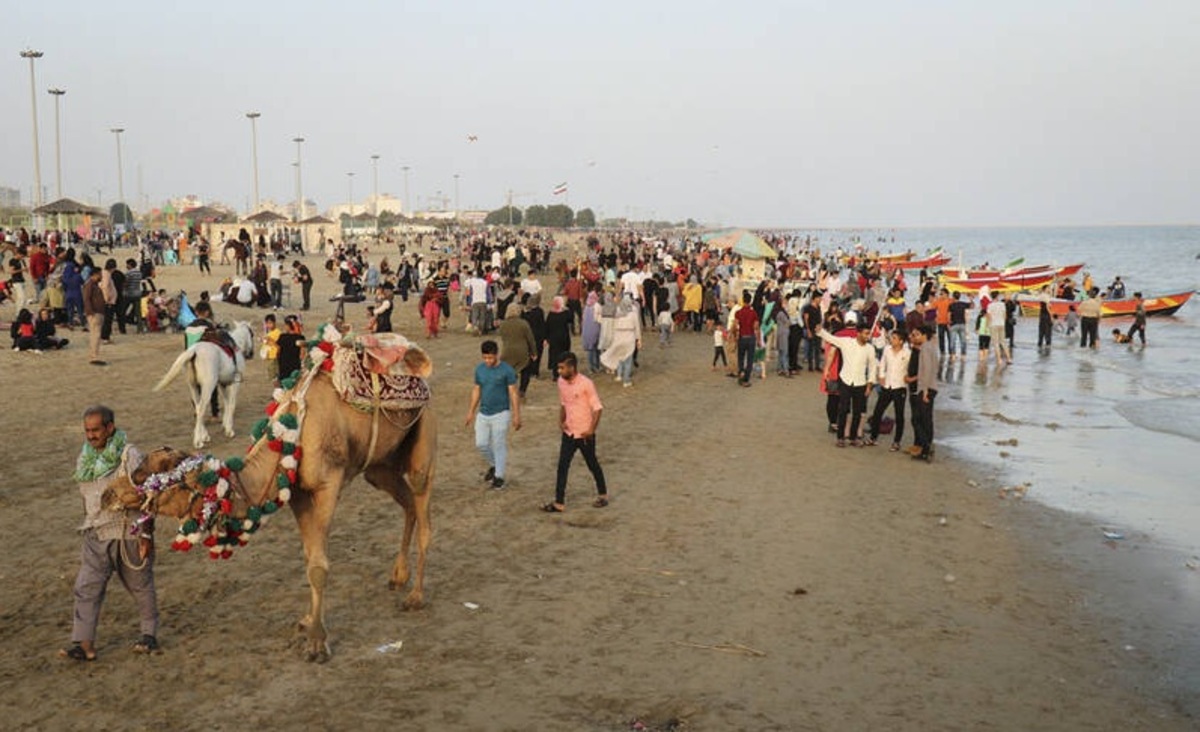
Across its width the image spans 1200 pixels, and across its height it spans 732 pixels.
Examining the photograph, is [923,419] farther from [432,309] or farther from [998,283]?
[998,283]

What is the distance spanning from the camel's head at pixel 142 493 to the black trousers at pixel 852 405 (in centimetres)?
1007

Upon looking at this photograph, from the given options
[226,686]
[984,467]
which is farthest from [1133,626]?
[226,686]

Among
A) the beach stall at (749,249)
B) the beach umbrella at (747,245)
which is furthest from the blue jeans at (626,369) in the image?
the beach umbrella at (747,245)

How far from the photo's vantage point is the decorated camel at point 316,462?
21.2ft

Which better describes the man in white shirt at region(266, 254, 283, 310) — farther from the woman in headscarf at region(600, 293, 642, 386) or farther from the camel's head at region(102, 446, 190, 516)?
the camel's head at region(102, 446, 190, 516)

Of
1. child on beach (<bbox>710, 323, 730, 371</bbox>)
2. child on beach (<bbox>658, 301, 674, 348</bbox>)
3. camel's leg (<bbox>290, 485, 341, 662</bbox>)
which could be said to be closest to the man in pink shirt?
camel's leg (<bbox>290, 485, 341, 662</bbox>)

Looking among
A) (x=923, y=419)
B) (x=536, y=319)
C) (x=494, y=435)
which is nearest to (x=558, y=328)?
(x=536, y=319)

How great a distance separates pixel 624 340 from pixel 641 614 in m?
11.7

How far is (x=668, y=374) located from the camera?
2122cm

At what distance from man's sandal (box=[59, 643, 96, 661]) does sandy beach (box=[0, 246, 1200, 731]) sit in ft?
0.25

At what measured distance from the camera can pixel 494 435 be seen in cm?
1141

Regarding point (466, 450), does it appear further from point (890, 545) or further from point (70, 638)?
point (70, 638)

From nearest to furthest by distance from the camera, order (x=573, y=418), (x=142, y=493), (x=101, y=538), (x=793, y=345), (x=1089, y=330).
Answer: (x=142, y=493)
(x=101, y=538)
(x=573, y=418)
(x=793, y=345)
(x=1089, y=330)

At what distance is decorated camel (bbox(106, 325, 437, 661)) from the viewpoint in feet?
21.2
